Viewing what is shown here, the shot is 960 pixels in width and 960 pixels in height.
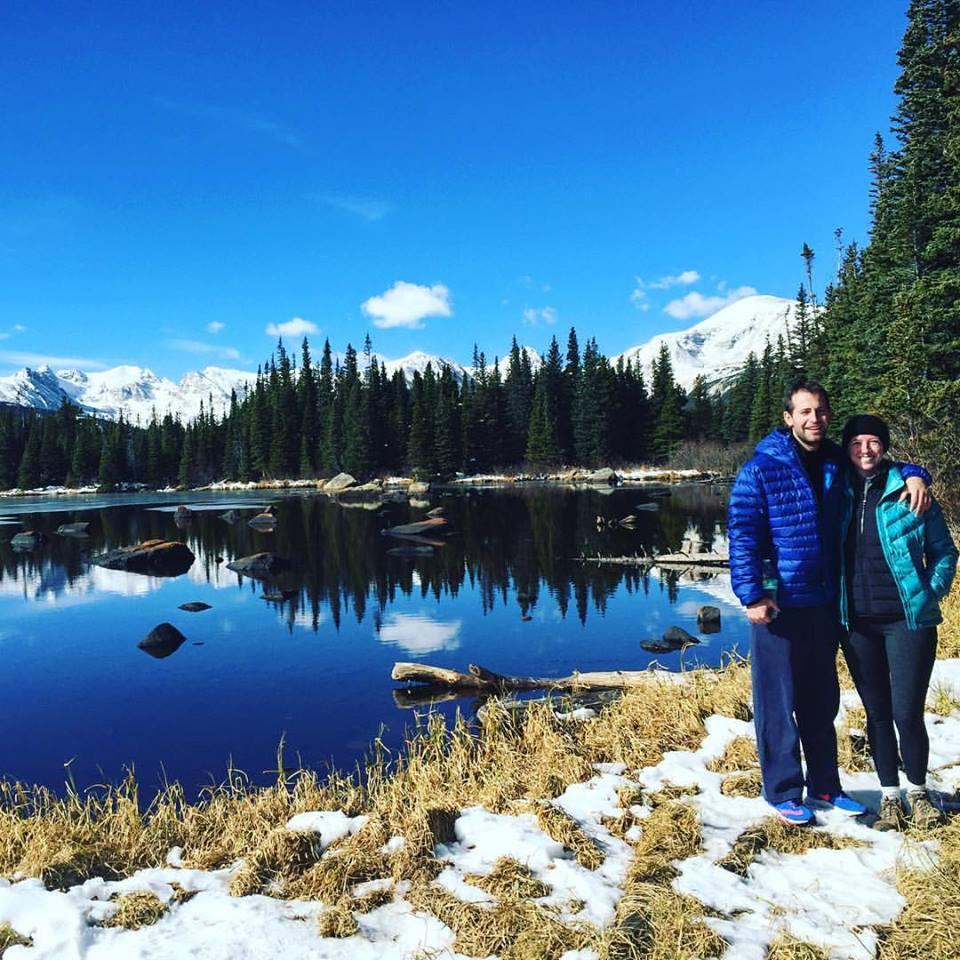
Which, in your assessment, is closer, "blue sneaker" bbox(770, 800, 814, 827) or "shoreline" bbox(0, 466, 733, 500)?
"blue sneaker" bbox(770, 800, 814, 827)

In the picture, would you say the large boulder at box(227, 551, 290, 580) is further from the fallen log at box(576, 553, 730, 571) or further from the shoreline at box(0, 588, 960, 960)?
the shoreline at box(0, 588, 960, 960)

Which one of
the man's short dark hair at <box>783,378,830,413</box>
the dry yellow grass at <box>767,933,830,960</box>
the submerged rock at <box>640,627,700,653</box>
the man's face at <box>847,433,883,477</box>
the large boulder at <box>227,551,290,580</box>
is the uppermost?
the man's short dark hair at <box>783,378,830,413</box>

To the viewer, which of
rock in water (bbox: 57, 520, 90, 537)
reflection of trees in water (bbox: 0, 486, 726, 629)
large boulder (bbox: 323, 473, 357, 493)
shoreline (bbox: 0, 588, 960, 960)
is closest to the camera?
shoreline (bbox: 0, 588, 960, 960)

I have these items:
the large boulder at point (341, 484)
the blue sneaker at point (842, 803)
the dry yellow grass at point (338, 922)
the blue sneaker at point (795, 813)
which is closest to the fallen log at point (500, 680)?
the blue sneaker at point (842, 803)

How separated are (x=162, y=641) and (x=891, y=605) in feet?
43.8

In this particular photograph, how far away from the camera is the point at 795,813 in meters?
4.12

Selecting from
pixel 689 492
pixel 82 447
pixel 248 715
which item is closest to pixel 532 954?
pixel 248 715

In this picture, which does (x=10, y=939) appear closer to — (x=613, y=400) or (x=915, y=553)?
(x=915, y=553)

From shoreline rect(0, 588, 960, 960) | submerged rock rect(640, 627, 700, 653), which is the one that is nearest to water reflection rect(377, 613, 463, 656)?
submerged rock rect(640, 627, 700, 653)

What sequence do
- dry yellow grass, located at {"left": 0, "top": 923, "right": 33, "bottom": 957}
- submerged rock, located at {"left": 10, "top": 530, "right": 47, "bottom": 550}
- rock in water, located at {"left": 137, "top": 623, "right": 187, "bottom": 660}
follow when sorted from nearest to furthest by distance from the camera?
1. dry yellow grass, located at {"left": 0, "top": 923, "right": 33, "bottom": 957}
2. rock in water, located at {"left": 137, "top": 623, "right": 187, "bottom": 660}
3. submerged rock, located at {"left": 10, "top": 530, "right": 47, "bottom": 550}

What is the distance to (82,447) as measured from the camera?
99000 mm

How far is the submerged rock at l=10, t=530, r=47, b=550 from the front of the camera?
30.4 meters

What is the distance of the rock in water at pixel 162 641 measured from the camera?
13.5m

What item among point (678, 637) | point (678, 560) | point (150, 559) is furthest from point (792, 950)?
point (150, 559)
